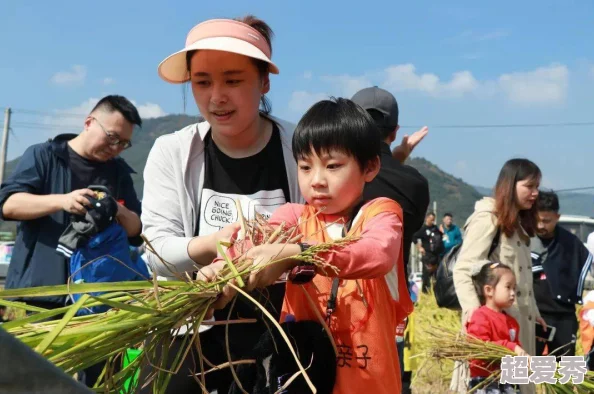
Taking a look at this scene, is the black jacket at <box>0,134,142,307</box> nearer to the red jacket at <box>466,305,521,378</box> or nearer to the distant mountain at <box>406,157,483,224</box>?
the red jacket at <box>466,305,521,378</box>

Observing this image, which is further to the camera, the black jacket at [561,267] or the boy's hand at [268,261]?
the black jacket at [561,267]

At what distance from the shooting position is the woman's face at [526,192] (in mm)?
4820

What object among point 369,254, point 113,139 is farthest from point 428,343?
point 369,254

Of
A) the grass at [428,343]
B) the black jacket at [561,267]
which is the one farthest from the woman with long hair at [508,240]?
the black jacket at [561,267]

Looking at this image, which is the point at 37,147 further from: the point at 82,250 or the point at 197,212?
the point at 197,212

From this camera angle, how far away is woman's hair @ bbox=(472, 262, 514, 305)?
4539 millimetres

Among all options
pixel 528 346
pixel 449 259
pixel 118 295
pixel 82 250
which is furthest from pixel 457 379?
pixel 118 295

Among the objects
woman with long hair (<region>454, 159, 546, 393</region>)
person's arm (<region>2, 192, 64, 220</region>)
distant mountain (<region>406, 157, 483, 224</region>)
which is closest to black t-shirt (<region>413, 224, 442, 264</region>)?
woman with long hair (<region>454, 159, 546, 393</region>)

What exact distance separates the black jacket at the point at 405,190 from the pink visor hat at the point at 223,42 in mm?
926

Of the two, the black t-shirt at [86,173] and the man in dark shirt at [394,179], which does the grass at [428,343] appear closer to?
the man in dark shirt at [394,179]

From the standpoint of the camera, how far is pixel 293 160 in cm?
253

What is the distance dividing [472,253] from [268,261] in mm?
3189

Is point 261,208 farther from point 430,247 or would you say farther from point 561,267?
point 430,247

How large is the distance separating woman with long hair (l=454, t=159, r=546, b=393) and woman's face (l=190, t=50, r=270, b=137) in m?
2.65
